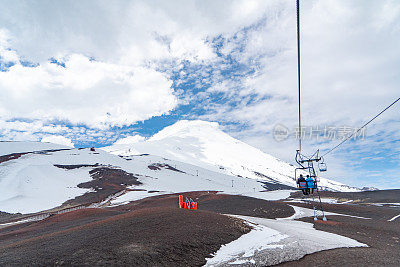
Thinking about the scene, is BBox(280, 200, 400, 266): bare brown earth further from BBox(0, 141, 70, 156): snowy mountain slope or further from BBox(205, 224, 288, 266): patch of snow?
BBox(0, 141, 70, 156): snowy mountain slope

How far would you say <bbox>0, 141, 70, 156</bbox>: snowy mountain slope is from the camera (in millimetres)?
143175

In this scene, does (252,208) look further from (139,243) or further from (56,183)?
(56,183)

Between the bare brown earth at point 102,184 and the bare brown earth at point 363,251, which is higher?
the bare brown earth at point 102,184

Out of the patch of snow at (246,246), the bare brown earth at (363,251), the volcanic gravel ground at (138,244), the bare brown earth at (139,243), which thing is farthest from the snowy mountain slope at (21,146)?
the bare brown earth at (363,251)

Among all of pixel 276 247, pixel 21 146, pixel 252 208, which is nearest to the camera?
pixel 276 247

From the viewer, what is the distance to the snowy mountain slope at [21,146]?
14318 cm

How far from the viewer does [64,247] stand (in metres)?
13.3

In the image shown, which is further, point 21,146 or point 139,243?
point 21,146

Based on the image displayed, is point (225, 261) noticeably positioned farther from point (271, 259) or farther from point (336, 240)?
point (336, 240)

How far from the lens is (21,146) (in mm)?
153250

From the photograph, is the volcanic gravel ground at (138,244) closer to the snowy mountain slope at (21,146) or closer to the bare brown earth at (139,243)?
the bare brown earth at (139,243)

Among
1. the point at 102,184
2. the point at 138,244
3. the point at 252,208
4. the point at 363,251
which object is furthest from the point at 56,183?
the point at 363,251

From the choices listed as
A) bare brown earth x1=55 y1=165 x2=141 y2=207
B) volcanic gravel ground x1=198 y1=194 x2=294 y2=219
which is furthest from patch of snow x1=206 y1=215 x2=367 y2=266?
bare brown earth x1=55 y1=165 x2=141 y2=207

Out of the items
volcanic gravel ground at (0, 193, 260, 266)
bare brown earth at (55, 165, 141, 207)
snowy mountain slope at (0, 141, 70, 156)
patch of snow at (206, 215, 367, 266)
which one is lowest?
patch of snow at (206, 215, 367, 266)
